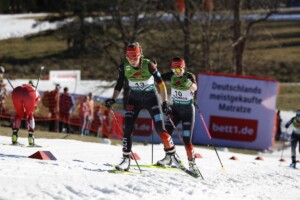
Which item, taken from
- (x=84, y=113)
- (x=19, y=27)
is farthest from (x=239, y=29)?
(x=19, y=27)

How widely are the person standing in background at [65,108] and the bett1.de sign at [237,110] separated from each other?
16.6 ft

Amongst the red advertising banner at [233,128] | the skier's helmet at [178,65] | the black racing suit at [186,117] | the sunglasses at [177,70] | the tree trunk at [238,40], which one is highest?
the tree trunk at [238,40]

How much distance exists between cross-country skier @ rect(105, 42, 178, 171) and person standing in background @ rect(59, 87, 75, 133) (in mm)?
13776

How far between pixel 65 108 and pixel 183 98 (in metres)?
13.4

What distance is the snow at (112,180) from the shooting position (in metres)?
9.94

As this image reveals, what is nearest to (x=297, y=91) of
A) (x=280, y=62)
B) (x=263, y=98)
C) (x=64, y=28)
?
(x=280, y=62)

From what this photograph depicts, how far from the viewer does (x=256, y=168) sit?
16.7m

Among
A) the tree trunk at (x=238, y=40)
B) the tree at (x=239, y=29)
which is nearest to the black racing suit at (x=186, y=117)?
the tree at (x=239, y=29)

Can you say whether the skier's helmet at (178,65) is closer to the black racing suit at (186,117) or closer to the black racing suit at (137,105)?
the black racing suit at (186,117)

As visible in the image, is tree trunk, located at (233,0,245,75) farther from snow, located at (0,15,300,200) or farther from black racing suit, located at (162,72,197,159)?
black racing suit, located at (162,72,197,159)

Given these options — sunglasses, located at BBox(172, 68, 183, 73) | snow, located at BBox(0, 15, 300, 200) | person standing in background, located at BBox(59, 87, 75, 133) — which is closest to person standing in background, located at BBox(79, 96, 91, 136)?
person standing in background, located at BBox(59, 87, 75, 133)

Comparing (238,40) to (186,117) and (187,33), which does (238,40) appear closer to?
(187,33)

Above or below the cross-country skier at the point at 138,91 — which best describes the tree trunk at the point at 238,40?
above

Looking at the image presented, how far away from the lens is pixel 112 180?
11.1 metres
